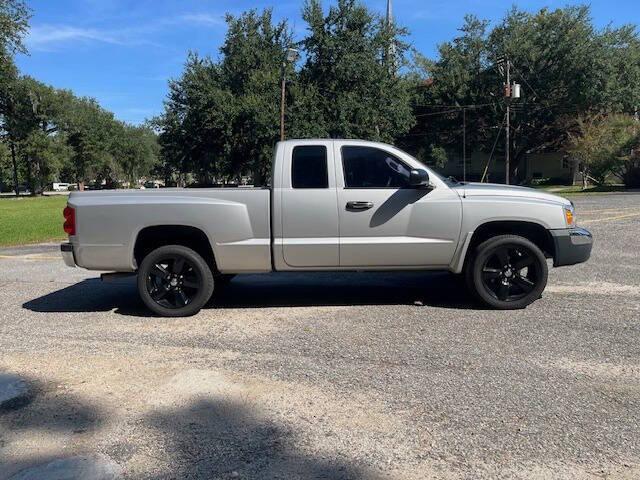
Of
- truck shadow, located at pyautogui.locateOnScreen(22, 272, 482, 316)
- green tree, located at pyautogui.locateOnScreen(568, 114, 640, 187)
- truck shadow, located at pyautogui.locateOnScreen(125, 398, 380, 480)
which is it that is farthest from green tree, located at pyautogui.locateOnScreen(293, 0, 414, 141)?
truck shadow, located at pyautogui.locateOnScreen(125, 398, 380, 480)

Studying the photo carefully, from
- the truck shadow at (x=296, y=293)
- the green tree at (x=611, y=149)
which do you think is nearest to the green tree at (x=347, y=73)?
the green tree at (x=611, y=149)

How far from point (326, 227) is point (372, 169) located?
2.78 feet

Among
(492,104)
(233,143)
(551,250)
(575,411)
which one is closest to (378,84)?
(233,143)

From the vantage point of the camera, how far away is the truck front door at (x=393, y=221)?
6.16m

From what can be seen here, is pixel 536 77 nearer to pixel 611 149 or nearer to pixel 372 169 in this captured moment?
pixel 611 149

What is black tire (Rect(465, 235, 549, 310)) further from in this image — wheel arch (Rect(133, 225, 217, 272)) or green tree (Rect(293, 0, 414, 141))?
green tree (Rect(293, 0, 414, 141))

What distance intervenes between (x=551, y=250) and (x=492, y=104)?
44961 millimetres

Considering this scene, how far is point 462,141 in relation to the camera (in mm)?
53094

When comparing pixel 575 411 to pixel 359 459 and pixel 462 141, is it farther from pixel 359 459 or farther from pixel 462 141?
pixel 462 141

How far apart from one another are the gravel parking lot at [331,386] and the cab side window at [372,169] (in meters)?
1.44

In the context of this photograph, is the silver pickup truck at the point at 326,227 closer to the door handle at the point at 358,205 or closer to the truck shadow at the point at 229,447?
the door handle at the point at 358,205

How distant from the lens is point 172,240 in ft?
21.1

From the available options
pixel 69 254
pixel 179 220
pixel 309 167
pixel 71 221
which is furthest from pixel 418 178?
pixel 69 254

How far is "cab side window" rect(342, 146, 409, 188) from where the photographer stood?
20.5 feet
